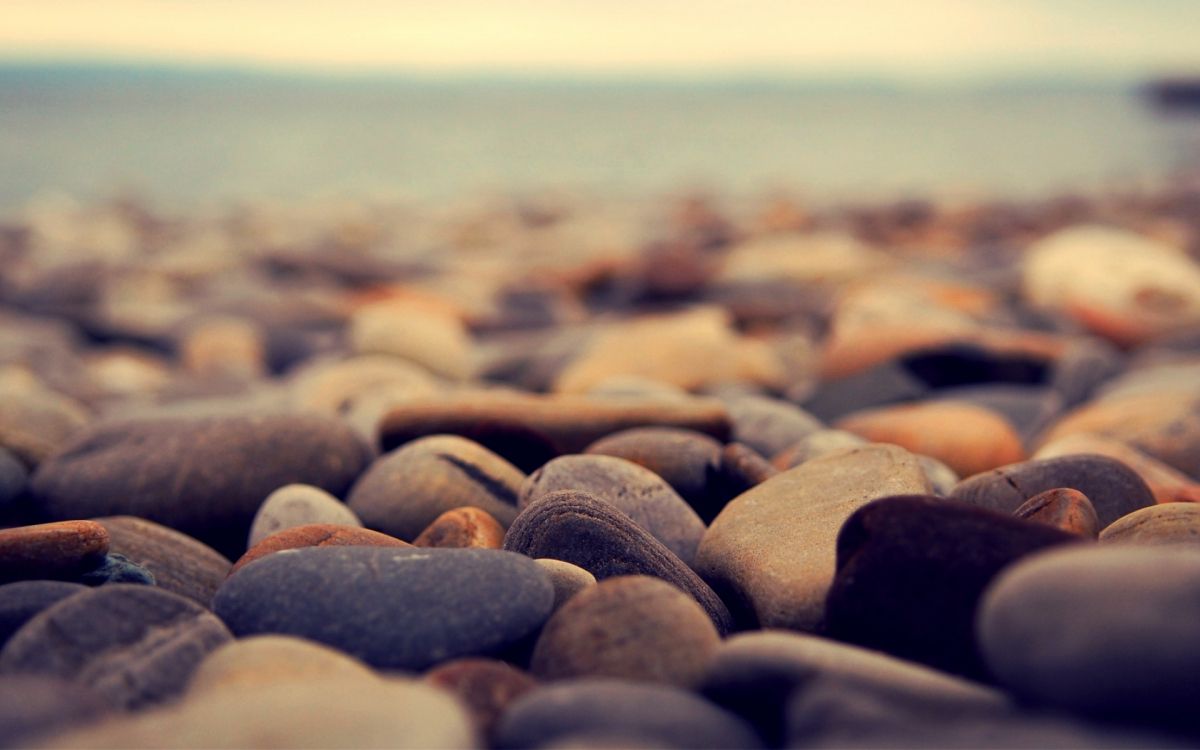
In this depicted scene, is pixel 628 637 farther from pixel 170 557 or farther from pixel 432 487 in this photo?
pixel 170 557

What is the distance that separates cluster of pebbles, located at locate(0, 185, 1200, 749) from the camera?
48.2 inches

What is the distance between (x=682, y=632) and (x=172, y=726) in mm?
746

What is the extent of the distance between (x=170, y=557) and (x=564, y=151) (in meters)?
25.2

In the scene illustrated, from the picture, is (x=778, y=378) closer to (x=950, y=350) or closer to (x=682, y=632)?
(x=950, y=350)

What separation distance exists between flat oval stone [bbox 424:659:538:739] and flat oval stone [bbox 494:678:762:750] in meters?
0.05

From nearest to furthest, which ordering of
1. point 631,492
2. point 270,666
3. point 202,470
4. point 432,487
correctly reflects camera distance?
point 270,666, point 631,492, point 432,487, point 202,470

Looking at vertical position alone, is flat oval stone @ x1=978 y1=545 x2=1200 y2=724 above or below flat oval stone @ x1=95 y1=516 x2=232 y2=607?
above

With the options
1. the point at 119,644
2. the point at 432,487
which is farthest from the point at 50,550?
the point at 432,487

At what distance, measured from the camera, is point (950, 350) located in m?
4.09

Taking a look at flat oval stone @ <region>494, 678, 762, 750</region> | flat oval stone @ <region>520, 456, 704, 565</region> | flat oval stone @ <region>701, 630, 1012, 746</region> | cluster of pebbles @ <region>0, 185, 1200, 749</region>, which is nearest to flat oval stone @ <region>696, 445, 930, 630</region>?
cluster of pebbles @ <region>0, 185, 1200, 749</region>

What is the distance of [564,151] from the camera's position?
26.5 metres

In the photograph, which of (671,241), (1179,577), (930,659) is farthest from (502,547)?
(671,241)

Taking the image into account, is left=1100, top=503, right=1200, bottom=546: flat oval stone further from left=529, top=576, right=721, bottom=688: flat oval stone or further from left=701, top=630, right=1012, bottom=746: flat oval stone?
left=529, top=576, right=721, bottom=688: flat oval stone

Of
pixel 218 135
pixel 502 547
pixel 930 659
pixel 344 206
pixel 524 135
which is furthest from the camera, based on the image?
pixel 524 135
